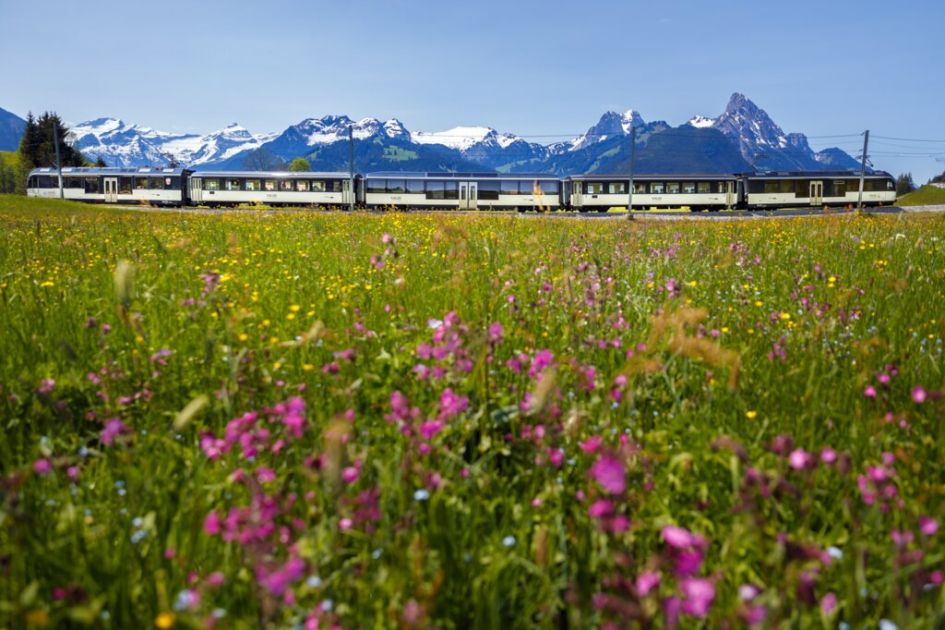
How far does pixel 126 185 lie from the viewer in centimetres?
5278

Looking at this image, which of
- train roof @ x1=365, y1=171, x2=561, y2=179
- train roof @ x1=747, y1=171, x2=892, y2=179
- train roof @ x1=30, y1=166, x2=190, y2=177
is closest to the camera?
train roof @ x1=747, y1=171, x2=892, y2=179

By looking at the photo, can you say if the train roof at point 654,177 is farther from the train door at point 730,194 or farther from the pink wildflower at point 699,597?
the pink wildflower at point 699,597

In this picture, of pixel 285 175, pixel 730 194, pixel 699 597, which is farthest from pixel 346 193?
pixel 699 597

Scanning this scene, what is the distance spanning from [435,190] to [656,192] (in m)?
18.5

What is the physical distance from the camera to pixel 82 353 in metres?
3.55

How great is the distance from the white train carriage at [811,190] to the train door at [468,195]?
22.2m

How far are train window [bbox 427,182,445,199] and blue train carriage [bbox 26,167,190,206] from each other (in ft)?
71.5

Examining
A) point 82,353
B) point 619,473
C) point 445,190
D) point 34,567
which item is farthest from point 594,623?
point 445,190

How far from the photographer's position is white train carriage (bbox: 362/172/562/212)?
48500 mm

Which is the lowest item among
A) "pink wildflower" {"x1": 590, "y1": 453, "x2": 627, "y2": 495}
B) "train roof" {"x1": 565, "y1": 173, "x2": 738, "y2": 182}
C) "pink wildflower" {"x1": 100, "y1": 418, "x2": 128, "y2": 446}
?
"pink wildflower" {"x1": 100, "y1": 418, "x2": 128, "y2": 446}

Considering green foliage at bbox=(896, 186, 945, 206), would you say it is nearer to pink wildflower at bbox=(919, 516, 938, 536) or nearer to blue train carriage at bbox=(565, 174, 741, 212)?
blue train carriage at bbox=(565, 174, 741, 212)

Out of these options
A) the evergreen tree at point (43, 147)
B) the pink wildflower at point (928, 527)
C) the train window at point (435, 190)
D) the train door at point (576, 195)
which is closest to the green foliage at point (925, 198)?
the train door at point (576, 195)

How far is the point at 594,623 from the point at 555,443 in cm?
76

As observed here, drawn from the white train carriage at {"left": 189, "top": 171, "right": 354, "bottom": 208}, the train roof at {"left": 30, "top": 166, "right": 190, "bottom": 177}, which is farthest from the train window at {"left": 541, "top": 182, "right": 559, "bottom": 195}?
the train roof at {"left": 30, "top": 166, "right": 190, "bottom": 177}
